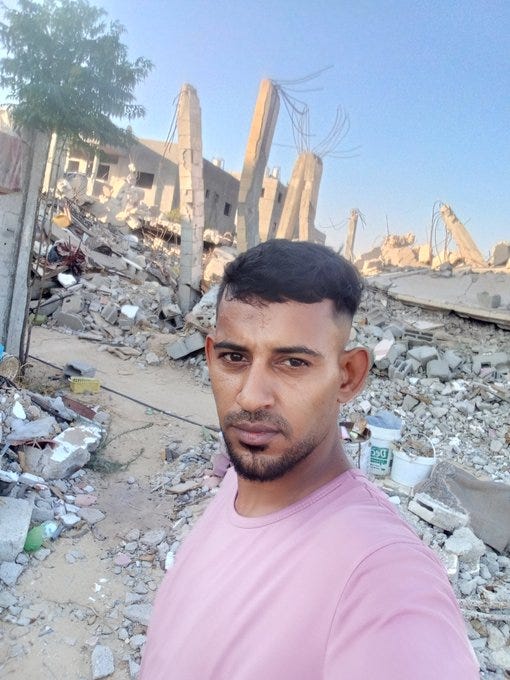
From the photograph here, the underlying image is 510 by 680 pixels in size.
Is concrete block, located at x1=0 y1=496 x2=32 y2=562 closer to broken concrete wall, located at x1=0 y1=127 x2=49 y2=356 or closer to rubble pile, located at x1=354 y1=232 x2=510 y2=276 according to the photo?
broken concrete wall, located at x1=0 y1=127 x2=49 y2=356

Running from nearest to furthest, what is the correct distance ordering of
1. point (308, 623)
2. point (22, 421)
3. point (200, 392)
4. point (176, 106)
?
point (308, 623) → point (22, 421) → point (200, 392) → point (176, 106)

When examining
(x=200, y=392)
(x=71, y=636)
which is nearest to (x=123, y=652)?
(x=71, y=636)

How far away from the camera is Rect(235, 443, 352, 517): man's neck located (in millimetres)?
1012

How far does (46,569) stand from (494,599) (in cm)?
333

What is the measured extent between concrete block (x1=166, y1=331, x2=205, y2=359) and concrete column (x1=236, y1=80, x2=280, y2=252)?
11.3 feet

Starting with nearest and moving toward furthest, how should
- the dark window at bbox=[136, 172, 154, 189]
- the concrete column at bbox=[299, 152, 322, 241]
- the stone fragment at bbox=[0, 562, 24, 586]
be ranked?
the stone fragment at bbox=[0, 562, 24, 586], the concrete column at bbox=[299, 152, 322, 241], the dark window at bbox=[136, 172, 154, 189]

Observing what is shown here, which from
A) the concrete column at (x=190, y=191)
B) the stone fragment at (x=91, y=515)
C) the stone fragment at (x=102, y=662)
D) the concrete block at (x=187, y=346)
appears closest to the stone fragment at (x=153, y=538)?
the stone fragment at (x=91, y=515)

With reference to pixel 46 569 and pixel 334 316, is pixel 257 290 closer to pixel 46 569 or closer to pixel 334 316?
pixel 334 316

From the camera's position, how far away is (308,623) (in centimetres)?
77

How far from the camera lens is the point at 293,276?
105cm

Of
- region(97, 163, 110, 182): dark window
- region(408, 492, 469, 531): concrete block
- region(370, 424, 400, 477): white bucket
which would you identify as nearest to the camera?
region(408, 492, 469, 531): concrete block

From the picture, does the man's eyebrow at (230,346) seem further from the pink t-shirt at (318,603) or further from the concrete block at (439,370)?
the concrete block at (439,370)

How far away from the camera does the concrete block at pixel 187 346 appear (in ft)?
31.0

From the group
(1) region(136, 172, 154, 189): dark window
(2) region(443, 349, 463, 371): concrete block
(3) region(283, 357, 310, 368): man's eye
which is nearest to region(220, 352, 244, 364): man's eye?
(3) region(283, 357, 310, 368): man's eye
